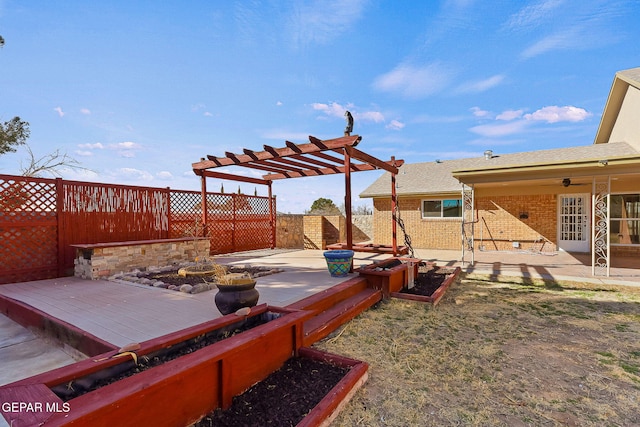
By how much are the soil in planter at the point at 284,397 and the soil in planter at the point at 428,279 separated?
11.0 feet

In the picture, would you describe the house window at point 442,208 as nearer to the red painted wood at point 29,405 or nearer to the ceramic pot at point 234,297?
the ceramic pot at point 234,297

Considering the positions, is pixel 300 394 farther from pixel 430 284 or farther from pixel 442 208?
pixel 442 208

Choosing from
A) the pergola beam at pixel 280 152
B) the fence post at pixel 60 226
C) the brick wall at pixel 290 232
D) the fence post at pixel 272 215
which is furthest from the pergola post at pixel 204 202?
the brick wall at pixel 290 232

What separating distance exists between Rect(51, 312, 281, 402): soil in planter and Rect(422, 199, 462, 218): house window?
11208mm

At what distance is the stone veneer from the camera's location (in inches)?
226

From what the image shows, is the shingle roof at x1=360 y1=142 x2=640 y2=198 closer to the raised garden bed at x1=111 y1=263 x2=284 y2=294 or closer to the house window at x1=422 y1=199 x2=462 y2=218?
the house window at x1=422 y1=199 x2=462 y2=218

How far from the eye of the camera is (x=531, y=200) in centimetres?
1110

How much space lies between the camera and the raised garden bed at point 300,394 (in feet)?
6.27

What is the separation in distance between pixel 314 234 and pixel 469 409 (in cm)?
992

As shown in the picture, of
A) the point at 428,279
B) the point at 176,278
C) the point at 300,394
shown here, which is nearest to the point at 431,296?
the point at 428,279

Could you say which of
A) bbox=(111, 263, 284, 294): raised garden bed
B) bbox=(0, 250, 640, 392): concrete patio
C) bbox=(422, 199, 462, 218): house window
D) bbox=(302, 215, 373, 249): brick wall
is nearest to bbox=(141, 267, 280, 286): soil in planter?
bbox=(111, 263, 284, 294): raised garden bed

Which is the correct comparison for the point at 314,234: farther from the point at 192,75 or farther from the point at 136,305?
the point at 136,305

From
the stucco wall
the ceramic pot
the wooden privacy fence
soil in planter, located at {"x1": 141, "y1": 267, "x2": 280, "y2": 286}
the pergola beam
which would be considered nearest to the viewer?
the ceramic pot

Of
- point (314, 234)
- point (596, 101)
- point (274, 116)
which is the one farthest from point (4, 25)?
point (596, 101)
